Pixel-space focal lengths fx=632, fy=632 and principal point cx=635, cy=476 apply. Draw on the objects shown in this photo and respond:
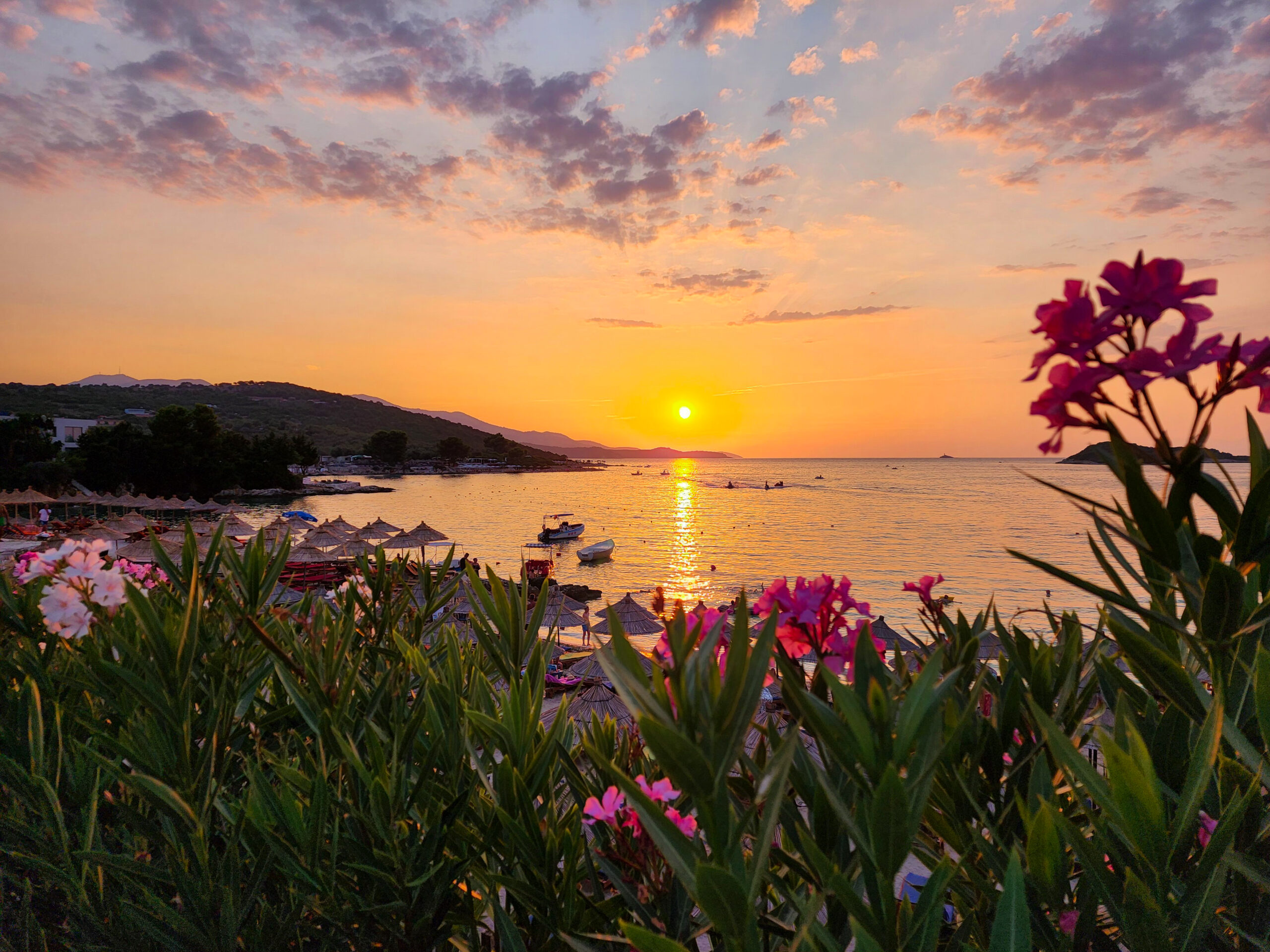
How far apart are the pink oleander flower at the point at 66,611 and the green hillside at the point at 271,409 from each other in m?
96.6

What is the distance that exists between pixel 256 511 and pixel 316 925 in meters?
60.1

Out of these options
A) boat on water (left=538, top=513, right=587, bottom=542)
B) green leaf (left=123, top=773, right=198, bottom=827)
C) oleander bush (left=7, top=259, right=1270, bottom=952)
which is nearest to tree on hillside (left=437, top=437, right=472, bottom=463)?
boat on water (left=538, top=513, right=587, bottom=542)

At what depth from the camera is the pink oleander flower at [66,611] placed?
1745 millimetres

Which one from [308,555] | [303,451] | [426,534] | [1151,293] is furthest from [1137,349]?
[303,451]

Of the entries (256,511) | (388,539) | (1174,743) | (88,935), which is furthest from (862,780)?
(256,511)

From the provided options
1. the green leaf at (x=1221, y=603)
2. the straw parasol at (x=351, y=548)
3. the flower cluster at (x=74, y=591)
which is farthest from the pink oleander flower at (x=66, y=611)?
the straw parasol at (x=351, y=548)

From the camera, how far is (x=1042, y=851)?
0.78 metres

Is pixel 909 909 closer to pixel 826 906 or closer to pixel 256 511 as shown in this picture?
pixel 826 906

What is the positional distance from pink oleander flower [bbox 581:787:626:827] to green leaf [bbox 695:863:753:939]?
→ 441 millimetres

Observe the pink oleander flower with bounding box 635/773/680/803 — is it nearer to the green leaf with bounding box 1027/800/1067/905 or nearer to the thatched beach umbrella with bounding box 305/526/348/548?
the green leaf with bounding box 1027/800/1067/905

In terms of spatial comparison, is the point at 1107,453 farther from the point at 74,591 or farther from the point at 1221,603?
the point at 74,591

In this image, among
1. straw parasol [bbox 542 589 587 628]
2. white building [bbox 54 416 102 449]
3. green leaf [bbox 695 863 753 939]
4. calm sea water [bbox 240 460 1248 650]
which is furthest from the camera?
white building [bbox 54 416 102 449]

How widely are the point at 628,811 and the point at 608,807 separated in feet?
0.40

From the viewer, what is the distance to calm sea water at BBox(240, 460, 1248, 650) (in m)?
35.1
